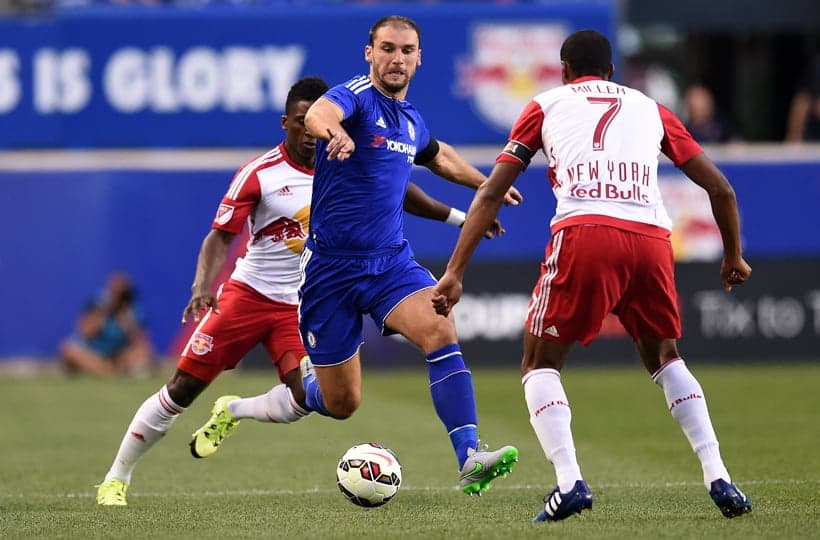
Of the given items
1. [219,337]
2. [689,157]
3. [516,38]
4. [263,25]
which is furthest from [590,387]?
[689,157]

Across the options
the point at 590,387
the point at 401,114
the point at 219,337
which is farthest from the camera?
the point at 590,387

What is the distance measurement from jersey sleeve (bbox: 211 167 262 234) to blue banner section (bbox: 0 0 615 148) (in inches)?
440

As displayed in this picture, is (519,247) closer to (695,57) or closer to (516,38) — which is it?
(516,38)

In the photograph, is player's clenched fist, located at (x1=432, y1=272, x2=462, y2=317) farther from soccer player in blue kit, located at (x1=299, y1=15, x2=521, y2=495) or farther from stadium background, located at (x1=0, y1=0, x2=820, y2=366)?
stadium background, located at (x1=0, y1=0, x2=820, y2=366)

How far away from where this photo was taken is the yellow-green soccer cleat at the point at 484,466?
7.25 metres

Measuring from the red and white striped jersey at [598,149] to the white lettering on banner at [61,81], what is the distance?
545 inches

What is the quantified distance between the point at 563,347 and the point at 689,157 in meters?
1.08

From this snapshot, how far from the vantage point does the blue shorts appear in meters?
7.82

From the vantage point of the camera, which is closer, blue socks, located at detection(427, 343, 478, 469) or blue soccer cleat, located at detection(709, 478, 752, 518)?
blue soccer cleat, located at detection(709, 478, 752, 518)

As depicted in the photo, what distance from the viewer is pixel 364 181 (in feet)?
25.8

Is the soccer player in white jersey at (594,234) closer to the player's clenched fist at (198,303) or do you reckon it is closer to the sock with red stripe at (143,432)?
the player's clenched fist at (198,303)

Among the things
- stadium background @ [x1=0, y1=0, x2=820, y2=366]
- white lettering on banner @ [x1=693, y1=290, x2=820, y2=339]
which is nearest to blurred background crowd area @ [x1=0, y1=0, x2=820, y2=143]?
stadium background @ [x1=0, y1=0, x2=820, y2=366]

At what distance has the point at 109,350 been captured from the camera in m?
18.9

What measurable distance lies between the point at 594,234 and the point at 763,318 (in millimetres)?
12590
